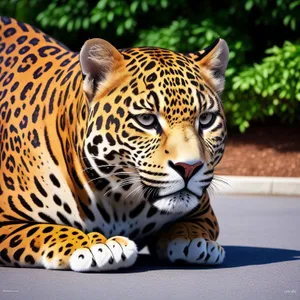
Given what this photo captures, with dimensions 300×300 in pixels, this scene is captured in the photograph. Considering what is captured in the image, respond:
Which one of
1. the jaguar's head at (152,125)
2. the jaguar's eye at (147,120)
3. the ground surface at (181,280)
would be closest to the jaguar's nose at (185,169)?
the jaguar's head at (152,125)

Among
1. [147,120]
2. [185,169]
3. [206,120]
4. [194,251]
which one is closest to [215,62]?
[206,120]

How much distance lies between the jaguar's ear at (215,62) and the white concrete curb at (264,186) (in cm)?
604

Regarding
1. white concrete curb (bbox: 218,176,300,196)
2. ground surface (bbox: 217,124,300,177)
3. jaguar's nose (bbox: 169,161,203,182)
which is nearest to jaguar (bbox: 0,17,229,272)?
jaguar's nose (bbox: 169,161,203,182)

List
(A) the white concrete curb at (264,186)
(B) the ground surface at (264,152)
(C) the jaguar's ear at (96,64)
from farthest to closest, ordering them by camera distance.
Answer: (B) the ground surface at (264,152)
(A) the white concrete curb at (264,186)
(C) the jaguar's ear at (96,64)

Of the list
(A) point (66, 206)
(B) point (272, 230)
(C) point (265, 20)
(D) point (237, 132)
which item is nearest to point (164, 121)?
(A) point (66, 206)

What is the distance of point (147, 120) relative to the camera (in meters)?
6.77

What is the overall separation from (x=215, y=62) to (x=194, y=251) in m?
1.20

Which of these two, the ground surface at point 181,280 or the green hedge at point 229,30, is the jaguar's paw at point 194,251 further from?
the green hedge at point 229,30

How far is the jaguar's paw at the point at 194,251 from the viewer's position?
7203 mm

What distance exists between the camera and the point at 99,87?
22.8 feet

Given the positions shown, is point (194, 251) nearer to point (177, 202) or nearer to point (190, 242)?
→ point (190, 242)

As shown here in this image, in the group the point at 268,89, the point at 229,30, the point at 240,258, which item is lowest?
the point at 240,258

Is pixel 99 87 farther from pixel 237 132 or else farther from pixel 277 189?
pixel 237 132

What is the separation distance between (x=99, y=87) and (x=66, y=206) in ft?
2.63
